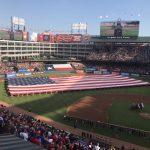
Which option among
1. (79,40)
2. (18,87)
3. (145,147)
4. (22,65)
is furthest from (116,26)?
Result: (145,147)

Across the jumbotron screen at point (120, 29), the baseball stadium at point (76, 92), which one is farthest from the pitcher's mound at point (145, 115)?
the jumbotron screen at point (120, 29)

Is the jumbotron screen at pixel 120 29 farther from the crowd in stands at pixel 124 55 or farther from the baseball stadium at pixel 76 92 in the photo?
the crowd in stands at pixel 124 55

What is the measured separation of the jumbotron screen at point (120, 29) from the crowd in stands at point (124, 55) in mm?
6857

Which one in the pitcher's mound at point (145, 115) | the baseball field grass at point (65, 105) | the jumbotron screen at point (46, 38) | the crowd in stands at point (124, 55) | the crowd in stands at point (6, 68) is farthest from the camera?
the jumbotron screen at point (46, 38)

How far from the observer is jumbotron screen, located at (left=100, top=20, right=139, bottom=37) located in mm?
107875

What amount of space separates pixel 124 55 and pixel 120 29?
9863 mm

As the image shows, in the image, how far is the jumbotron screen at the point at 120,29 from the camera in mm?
107875

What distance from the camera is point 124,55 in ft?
363

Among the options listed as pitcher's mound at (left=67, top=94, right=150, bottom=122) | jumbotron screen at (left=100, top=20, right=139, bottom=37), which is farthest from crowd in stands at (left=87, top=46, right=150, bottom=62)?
pitcher's mound at (left=67, top=94, right=150, bottom=122)

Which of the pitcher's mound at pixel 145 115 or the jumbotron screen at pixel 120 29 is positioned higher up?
the jumbotron screen at pixel 120 29

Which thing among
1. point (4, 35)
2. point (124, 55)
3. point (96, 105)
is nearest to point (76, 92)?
point (96, 105)

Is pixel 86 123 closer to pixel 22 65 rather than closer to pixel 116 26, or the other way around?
pixel 22 65

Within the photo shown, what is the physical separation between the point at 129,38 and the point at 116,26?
6639 millimetres

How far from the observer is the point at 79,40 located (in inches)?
5246
